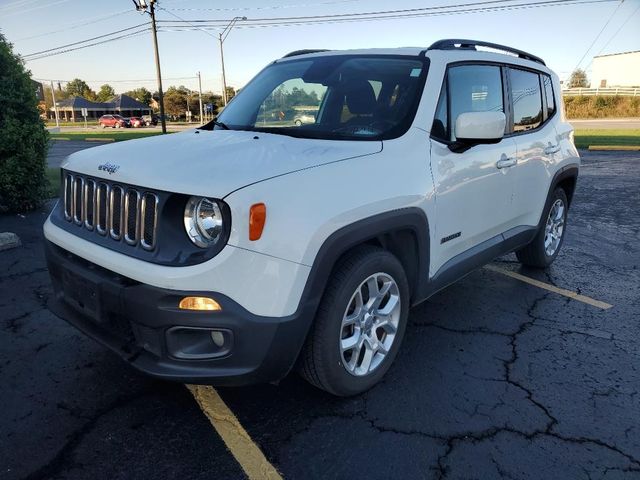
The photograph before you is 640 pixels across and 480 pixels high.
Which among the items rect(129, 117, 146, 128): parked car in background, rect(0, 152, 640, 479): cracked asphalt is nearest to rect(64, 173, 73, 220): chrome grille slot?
rect(0, 152, 640, 479): cracked asphalt

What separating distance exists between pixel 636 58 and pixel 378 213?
88959mm

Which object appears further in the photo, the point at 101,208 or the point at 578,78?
the point at 578,78

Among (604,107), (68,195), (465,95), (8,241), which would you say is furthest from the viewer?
(604,107)

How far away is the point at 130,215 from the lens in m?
2.46

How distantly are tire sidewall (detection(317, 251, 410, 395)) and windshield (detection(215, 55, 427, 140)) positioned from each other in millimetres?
772

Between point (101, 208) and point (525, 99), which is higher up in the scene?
point (525, 99)

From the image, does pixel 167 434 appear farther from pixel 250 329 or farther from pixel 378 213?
pixel 378 213

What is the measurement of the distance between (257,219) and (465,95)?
6.82ft

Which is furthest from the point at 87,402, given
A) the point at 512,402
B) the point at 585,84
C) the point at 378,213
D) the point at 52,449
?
the point at 585,84

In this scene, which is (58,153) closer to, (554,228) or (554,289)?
(554,228)

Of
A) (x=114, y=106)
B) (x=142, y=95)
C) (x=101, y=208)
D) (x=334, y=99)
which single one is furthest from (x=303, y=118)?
(x=142, y=95)

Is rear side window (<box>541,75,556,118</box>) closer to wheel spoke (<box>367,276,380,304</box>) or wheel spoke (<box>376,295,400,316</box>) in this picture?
wheel spoke (<box>376,295,400,316</box>)

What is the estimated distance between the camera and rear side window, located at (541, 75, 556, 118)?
4.75 m

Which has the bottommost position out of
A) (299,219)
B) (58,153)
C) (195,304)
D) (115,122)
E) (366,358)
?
(366,358)
